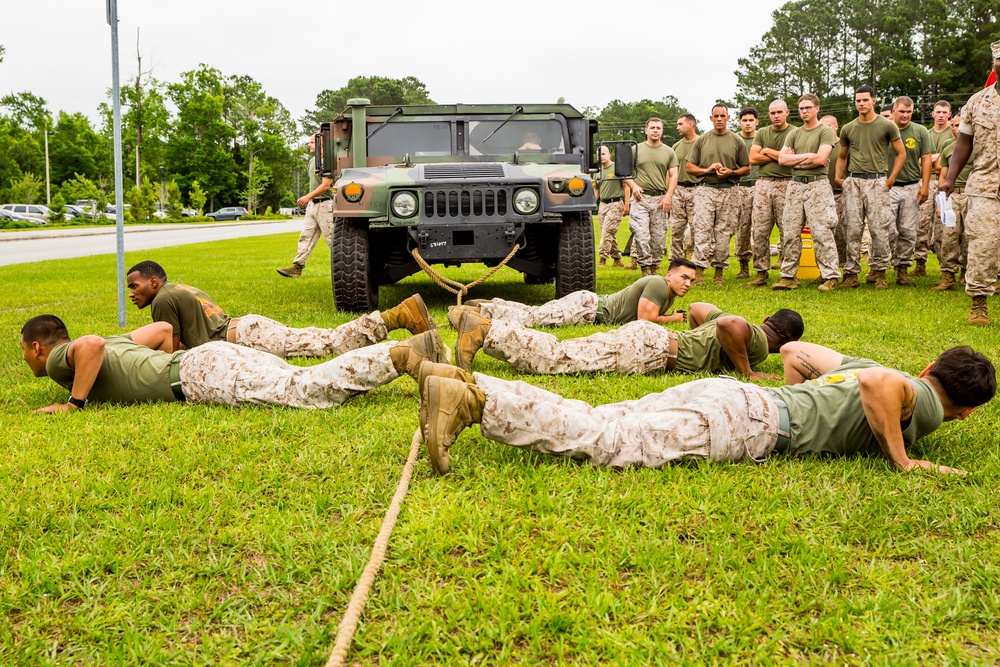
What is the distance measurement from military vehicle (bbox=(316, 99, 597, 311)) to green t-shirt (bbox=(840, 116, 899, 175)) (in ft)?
9.47

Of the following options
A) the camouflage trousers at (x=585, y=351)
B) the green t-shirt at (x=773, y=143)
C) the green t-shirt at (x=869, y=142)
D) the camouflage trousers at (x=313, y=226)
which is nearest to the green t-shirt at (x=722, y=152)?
the green t-shirt at (x=773, y=143)

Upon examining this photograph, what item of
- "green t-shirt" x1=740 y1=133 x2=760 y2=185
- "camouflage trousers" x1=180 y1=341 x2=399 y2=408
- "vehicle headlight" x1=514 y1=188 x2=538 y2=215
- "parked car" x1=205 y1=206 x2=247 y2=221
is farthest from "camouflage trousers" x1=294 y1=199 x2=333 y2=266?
"parked car" x1=205 y1=206 x2=247 y2=221

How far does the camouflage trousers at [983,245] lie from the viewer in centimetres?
671

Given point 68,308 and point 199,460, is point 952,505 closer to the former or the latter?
point 199,460

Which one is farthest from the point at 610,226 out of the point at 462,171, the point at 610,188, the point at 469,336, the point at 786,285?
the point at 469,336

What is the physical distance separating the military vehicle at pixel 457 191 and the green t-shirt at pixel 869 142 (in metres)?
2.89

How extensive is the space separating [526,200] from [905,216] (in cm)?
476

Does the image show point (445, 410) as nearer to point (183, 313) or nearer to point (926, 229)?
point (183, 313)

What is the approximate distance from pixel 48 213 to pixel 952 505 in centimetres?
4670

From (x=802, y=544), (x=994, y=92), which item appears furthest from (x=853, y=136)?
(x=802, y=544)

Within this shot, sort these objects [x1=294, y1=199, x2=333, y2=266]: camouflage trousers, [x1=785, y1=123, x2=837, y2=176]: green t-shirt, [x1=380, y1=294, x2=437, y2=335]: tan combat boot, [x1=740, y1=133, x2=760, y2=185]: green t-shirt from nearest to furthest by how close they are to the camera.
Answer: [x1=380, y1=294, x2=437, y2=335]: tan combat boot → [x1=785, y1=123, x2=837, y2=176]: green t-shirt → [x1=294, y1=199, x2=333, y2=266]: camouflage trousers → [x1=740, y1=133, x2=760, y2=185]: green t-shirt

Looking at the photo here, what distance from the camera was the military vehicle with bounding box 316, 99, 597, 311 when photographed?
7379mm

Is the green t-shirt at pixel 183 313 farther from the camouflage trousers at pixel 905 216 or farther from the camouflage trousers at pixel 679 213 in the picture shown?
the camouflage trousers at pixel 905 216

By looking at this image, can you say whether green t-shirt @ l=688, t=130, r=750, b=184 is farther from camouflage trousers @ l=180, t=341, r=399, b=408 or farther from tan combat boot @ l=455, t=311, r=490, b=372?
camouflage trousers @ l=180, t=341, r=399, b=408
